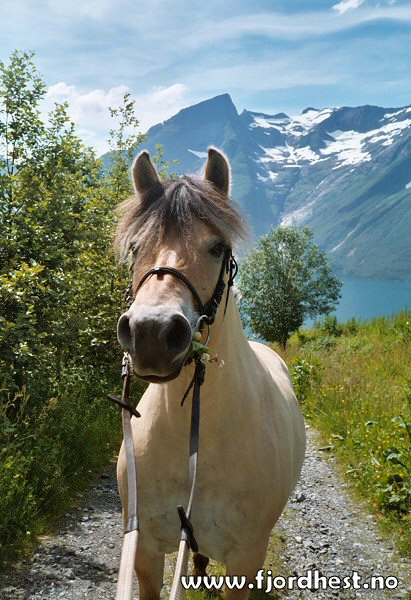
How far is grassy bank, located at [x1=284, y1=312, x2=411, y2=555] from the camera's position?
4.97m

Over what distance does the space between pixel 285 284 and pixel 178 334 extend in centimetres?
3236

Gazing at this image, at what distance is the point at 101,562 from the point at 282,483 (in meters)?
2.49

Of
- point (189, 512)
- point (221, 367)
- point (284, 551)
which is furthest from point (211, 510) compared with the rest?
point (284, 551)

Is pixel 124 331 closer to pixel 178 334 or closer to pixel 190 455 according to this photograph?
pixel 178 334

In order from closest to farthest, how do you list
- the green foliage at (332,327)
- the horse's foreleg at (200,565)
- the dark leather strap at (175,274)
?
the dark leather strap at (175,274) < the horse's foreleg at (200,565) < the green foliage at (332,327)

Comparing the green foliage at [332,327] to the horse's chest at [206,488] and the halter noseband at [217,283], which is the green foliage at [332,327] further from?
the halter noseband at [217,283]

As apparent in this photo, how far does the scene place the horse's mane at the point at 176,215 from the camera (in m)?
2.01

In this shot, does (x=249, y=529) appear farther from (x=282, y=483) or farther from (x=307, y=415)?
(x=307, y=415)

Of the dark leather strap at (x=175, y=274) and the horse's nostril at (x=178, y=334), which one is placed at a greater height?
the dark leather strap at (x=175, y=274)

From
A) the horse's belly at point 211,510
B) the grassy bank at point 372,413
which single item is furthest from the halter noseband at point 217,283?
the grassy bank at point 372,413

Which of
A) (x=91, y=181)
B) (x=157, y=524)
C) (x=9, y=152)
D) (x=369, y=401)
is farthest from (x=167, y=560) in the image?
(x=91, y=181)

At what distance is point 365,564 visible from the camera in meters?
4.23

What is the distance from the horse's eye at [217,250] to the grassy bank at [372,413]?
3.86 meters

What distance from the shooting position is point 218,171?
2365 millimetres
